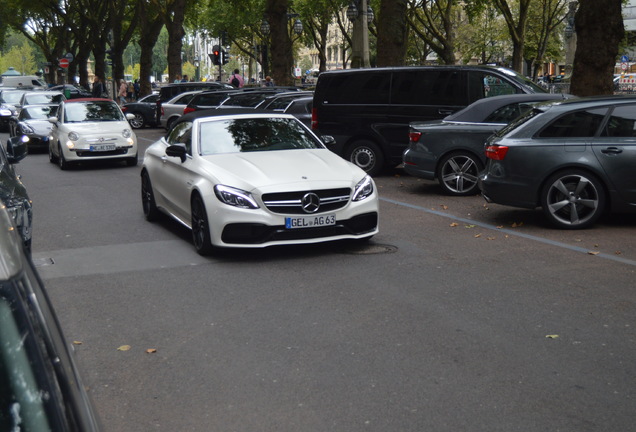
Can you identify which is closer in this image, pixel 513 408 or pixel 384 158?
pixel 513 408

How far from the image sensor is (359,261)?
9.03m

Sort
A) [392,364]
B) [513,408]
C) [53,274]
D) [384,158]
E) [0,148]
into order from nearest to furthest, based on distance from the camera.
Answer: [513,408], [392,364], [53,274], [0,148], [384,158]

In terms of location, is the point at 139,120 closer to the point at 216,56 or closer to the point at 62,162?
the point at 216,56

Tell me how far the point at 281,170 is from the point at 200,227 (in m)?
1.04

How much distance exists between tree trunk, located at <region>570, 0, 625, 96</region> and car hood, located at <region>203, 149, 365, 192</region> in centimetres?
811

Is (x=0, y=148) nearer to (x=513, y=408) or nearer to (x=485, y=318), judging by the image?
(x=485, y=318)

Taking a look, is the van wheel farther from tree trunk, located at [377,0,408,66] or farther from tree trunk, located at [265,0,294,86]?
tree trunk, located at [265,0,294,86]

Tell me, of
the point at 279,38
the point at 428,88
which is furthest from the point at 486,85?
the point at 279,38

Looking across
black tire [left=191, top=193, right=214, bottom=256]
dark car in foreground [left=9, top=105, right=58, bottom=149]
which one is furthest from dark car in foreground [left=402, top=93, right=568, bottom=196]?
dark car in foreground [left=9, top=105, right=58, bottom=149]

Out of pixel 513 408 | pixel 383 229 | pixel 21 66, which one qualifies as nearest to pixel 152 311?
pixel 513 408

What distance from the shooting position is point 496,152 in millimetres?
11266

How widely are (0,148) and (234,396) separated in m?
5.68

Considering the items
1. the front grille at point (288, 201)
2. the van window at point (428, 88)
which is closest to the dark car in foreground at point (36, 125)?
the van window at point (428, 88)

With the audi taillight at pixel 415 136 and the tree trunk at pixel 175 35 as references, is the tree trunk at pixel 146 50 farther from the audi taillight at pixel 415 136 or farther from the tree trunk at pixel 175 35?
the audi taillight at pixel 415 136
